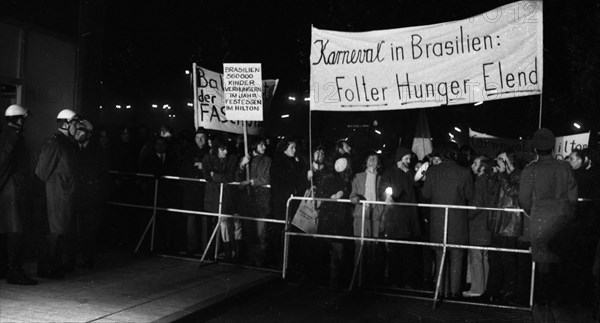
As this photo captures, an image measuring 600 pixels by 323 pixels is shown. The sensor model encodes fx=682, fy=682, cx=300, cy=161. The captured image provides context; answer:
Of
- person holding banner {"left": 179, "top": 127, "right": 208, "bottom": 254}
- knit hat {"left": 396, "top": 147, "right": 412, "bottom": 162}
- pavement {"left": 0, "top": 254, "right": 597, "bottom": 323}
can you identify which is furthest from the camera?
person holding banner {"left": 179, "top": 127, "right": 208, "bottom": 254}

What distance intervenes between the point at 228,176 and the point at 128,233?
2.20 metres

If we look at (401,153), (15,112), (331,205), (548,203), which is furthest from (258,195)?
(548,203)

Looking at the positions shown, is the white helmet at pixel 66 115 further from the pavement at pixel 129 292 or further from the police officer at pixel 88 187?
the pavement at pixel 129 292

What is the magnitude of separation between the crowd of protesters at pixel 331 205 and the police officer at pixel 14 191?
0.04ft

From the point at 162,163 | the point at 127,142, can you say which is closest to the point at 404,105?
the point at 162,163

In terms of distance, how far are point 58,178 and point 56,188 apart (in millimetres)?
125

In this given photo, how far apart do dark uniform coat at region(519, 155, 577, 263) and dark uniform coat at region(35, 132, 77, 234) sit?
5448 millimetres

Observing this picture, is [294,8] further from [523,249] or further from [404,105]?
[523,249]

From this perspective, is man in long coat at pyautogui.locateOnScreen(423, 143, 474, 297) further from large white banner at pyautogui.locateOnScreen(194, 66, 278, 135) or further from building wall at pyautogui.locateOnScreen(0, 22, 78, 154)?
building wall at pyautogui.locateOnScreen(0, 22, 78, 154)

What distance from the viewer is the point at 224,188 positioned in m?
10.3

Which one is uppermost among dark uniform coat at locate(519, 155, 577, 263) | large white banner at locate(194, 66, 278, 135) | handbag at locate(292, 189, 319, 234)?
large white banner at locate(194, 66, 278, 135)

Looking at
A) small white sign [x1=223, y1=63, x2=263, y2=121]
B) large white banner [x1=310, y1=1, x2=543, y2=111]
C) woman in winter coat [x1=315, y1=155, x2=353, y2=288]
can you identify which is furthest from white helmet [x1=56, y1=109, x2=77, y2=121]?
woman in winter coat [x1=315, y1=155, x2=353, y2=288]

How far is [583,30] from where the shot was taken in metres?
15.4

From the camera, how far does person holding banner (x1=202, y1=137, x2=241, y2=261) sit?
1032 centimetres
